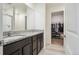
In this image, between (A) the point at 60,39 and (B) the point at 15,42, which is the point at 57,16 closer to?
(A) the point at 60,39

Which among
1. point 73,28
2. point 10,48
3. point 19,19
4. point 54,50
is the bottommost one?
point 54,50

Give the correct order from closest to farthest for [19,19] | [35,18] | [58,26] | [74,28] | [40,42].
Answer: [74,28]
[58,26]
[19,19]
[35,18]
[40,42]

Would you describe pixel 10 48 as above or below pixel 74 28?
below

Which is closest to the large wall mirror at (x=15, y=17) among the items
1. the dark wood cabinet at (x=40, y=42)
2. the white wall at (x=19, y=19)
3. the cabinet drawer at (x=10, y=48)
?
the white wall at (x=19, y=19)

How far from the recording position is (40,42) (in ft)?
9.93

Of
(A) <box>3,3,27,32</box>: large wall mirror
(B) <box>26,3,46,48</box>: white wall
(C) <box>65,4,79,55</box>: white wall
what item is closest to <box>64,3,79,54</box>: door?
(C) <box>65,4,79,55</box>: white wall

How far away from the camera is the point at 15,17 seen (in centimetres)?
232

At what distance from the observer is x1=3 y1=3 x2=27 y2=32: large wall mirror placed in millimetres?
2059

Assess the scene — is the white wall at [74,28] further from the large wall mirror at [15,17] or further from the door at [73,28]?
the large wall mirror at [15,17]

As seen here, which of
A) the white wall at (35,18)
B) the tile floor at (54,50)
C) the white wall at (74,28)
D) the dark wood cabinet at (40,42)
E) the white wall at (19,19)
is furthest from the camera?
the dark wood cabinet at (40,42)

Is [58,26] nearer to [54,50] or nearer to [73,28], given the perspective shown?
A: [54,50]

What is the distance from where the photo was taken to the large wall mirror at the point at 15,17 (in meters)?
2.06

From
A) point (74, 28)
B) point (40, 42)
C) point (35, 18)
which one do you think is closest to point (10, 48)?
point (74, 28)

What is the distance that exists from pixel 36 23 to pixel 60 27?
1.04m
